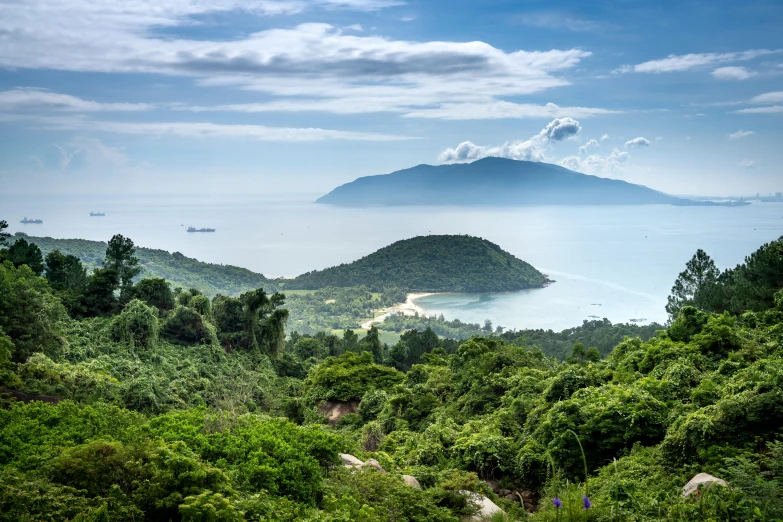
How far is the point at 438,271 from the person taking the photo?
99.2 meters

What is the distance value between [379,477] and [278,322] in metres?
23.4

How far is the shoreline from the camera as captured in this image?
8046 cm

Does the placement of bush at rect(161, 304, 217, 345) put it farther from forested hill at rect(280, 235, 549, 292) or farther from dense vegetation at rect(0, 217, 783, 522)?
forested hill at rect(280, 235, 549, 292)

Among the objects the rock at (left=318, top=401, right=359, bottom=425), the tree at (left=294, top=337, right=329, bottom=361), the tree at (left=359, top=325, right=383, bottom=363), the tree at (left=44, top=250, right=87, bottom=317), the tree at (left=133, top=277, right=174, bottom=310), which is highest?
the tree at (left=44, top=250, right=87, bottom=317)

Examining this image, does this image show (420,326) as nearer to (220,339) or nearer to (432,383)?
(220,339)

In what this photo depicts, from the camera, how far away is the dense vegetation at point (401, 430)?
Answer: 6.37 metres

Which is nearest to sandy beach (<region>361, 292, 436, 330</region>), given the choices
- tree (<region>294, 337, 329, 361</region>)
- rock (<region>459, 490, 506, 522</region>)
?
tree (<region>294, 337, 329, 361</region>)

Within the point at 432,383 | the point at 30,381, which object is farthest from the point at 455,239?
the point at 30,381

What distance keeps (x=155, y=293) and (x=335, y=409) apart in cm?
1239

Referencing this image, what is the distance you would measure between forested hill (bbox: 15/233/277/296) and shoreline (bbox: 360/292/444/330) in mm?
15139

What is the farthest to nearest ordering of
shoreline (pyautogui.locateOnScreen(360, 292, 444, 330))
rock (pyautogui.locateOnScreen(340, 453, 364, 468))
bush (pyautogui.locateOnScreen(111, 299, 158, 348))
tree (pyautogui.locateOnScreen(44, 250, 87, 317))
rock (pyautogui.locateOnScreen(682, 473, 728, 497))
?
shoreline (pyautogui.locateOnScreen(360, 292, 444, 330)) < tree (pyautogui.locateOnScreen(44, 250, 87, 317)) < bush (pyautogui.locateOnScreen(111, 299, 158, 348)) < rock (pyautogui.locateOnScreen(340, 453, 364, 468)) < rock (pyautogui.locateOnScreen(682, 473, 728, 497))

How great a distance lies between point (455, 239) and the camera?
340 ft

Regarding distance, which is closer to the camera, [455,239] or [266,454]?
[266,454]

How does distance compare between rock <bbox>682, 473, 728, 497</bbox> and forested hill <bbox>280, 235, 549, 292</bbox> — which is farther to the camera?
forested hill <bbox>280, 235, 549, 292</bbox>
